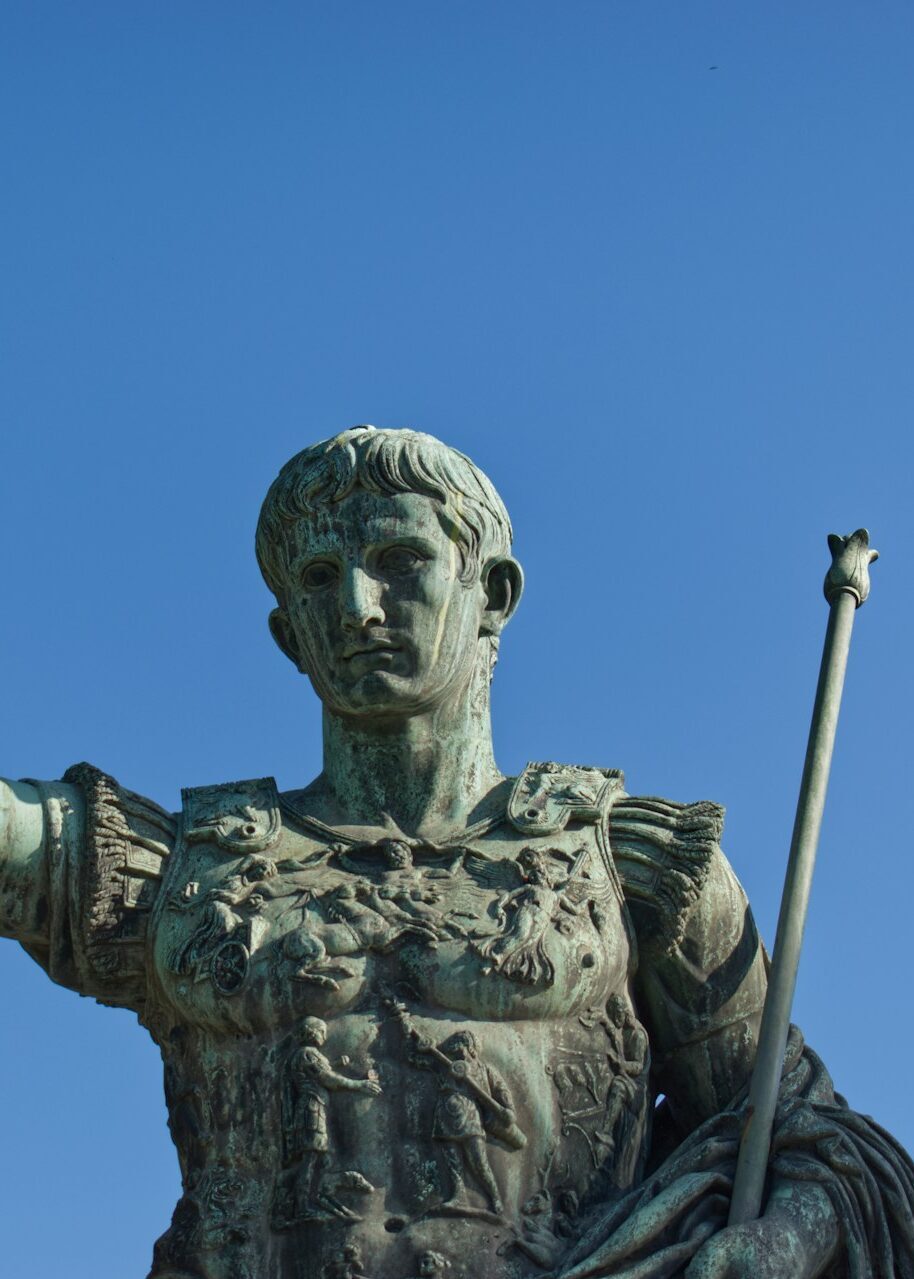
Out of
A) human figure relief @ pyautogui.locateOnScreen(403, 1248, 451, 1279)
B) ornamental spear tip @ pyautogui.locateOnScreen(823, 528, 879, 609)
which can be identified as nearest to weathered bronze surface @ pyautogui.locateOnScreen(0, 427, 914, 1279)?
human figure relief @ pyautogui.locateOnScreen(403, 1248, 451, 1279)

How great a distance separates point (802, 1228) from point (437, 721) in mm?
3110

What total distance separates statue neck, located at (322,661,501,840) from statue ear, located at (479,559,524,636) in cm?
40

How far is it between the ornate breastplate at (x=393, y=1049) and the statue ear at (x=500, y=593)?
1151 millimetres

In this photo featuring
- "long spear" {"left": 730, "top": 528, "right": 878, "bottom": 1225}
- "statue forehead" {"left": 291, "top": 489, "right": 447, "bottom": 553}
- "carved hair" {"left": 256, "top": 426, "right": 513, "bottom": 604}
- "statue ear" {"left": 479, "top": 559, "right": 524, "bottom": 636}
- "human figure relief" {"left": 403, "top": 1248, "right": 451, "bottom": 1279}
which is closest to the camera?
"human figure relief" {"left": 403, "top": 1248, "right": 451, "bottom": 1279}

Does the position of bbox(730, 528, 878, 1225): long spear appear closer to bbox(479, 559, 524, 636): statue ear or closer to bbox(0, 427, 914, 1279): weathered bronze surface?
bbox(0, 427, 914, 1279): weathered bronze surface

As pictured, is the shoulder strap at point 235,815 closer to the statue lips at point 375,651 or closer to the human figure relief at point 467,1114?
the statue lips at point 375,651

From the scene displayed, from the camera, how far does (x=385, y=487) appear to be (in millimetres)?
15711

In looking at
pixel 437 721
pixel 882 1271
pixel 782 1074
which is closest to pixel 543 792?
pixel 437 721

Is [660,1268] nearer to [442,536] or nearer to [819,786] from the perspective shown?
[819,786]

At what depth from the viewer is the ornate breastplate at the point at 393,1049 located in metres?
14.3

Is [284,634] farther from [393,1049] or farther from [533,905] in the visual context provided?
[393,1049]

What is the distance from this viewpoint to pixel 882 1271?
14.6 metres

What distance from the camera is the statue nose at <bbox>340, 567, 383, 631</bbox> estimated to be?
50.4 ft

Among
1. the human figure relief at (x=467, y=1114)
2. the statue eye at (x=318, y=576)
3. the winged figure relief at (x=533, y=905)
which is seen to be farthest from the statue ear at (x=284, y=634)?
the human figure relief at (x=467, y=1114)
